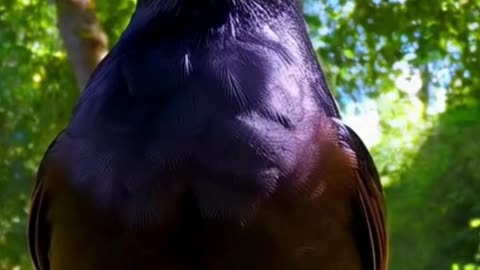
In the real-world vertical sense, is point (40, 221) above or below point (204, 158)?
below

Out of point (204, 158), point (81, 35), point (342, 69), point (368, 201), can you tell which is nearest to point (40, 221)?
point (204, 158)

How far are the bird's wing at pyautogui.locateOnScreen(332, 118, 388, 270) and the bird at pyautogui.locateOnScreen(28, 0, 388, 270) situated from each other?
18mm

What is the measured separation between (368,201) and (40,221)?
0.56 metres

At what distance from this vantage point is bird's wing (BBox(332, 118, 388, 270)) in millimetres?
1821

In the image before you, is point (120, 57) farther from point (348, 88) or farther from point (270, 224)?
point (348, 88)

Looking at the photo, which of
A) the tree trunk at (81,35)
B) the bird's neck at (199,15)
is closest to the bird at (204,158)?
the bird's neck at (199,15)

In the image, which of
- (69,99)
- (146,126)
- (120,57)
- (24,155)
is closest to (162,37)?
(120,57)

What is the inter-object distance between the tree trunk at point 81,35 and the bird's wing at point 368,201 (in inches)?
84.6

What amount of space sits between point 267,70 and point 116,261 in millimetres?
380

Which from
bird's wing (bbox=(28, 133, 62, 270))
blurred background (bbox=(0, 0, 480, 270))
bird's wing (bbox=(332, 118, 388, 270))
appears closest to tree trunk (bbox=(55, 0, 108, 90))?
blurred background (bbox=(0, 0, 480, 270))

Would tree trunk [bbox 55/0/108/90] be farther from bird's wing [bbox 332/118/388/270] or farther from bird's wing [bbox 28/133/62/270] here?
bird's wing [bbox 332/118/388/270]

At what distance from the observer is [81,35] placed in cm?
408

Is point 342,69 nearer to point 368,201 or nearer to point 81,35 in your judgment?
point 81,35

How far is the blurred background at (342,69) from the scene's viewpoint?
4.61m
